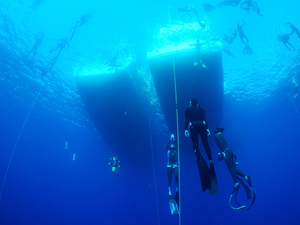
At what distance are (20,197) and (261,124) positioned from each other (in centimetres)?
3531

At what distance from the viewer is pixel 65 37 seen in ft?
41.3

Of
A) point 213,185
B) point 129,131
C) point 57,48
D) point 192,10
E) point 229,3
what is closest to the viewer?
point 213,185

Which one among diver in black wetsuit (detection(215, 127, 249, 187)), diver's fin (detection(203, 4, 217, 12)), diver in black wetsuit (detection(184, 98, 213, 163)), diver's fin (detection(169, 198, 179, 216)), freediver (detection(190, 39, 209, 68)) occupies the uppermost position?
diver's fin (detection(203, 4, 217, 12))

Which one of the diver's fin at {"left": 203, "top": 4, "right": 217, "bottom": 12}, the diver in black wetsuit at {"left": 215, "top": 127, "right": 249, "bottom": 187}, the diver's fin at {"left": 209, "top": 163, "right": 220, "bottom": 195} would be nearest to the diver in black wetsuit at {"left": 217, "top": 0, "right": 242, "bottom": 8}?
the diver's fin at {"left": 203, "top": 4, "right": 217, "bottom": 12}

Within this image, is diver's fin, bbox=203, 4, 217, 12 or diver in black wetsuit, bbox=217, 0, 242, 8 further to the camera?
diver's fin, bbox=203, 4, 217, 12

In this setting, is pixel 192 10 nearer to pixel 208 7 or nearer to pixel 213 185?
pixel 208 7

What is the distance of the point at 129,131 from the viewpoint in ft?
52.0

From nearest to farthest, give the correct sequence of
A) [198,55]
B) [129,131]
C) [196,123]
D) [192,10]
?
[196,123] → [198,55] → [192,10] → [129,131]

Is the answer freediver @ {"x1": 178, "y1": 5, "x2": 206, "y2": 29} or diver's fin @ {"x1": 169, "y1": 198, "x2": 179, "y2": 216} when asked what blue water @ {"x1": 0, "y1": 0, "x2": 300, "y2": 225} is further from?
diver's fin @ {"x1": 169, "y1": 198, "x2": 179, "y2": 216}

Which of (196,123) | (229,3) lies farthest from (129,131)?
(229,3)

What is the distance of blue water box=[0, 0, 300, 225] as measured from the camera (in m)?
11.2

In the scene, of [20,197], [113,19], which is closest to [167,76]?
[113,19]

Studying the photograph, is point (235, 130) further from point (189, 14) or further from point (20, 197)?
point (20, 197)

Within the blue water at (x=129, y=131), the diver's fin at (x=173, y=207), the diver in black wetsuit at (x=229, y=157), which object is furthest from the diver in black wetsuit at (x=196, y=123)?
the blue water at (x=129, y=131)
